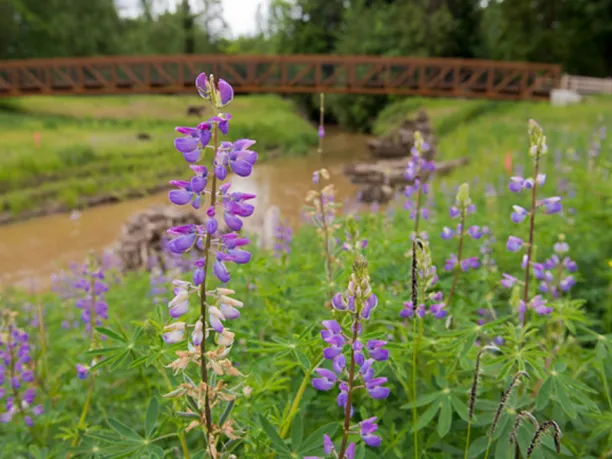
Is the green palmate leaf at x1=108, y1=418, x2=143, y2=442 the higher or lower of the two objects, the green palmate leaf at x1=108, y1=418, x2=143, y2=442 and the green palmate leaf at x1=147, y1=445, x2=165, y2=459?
the lower

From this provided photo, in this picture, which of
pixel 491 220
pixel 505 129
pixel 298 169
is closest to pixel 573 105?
pixel 505 129

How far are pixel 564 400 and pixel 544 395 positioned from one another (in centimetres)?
7

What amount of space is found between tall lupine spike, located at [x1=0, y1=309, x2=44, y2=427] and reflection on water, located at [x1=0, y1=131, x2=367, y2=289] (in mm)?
6750

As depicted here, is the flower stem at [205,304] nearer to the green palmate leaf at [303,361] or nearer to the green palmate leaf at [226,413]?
the green palmate leaf at [226,413]

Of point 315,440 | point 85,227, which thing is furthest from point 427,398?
point 85,227

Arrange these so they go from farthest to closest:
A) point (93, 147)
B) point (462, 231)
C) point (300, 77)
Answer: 1. point (300, 77)
2. point (93, 147)
3. point (462, 231)

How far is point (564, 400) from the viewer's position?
2.00 metres

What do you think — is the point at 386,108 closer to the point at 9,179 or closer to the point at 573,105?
the point at 573,105

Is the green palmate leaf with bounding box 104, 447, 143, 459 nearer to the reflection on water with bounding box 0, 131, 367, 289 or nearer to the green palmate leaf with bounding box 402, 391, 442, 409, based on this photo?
the green palmate leaf with bounding box 402, 391, 442, 409

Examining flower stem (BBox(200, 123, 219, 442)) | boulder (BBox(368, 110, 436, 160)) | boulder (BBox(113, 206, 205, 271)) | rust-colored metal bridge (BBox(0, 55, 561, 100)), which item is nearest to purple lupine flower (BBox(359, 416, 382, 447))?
flower stem (BBox(200, 123, 219, 442))

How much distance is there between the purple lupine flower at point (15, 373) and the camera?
2.84m

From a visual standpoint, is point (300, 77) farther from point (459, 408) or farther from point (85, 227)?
point (459, 408)

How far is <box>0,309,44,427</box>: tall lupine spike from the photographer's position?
2.80m

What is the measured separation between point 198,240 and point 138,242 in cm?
826
